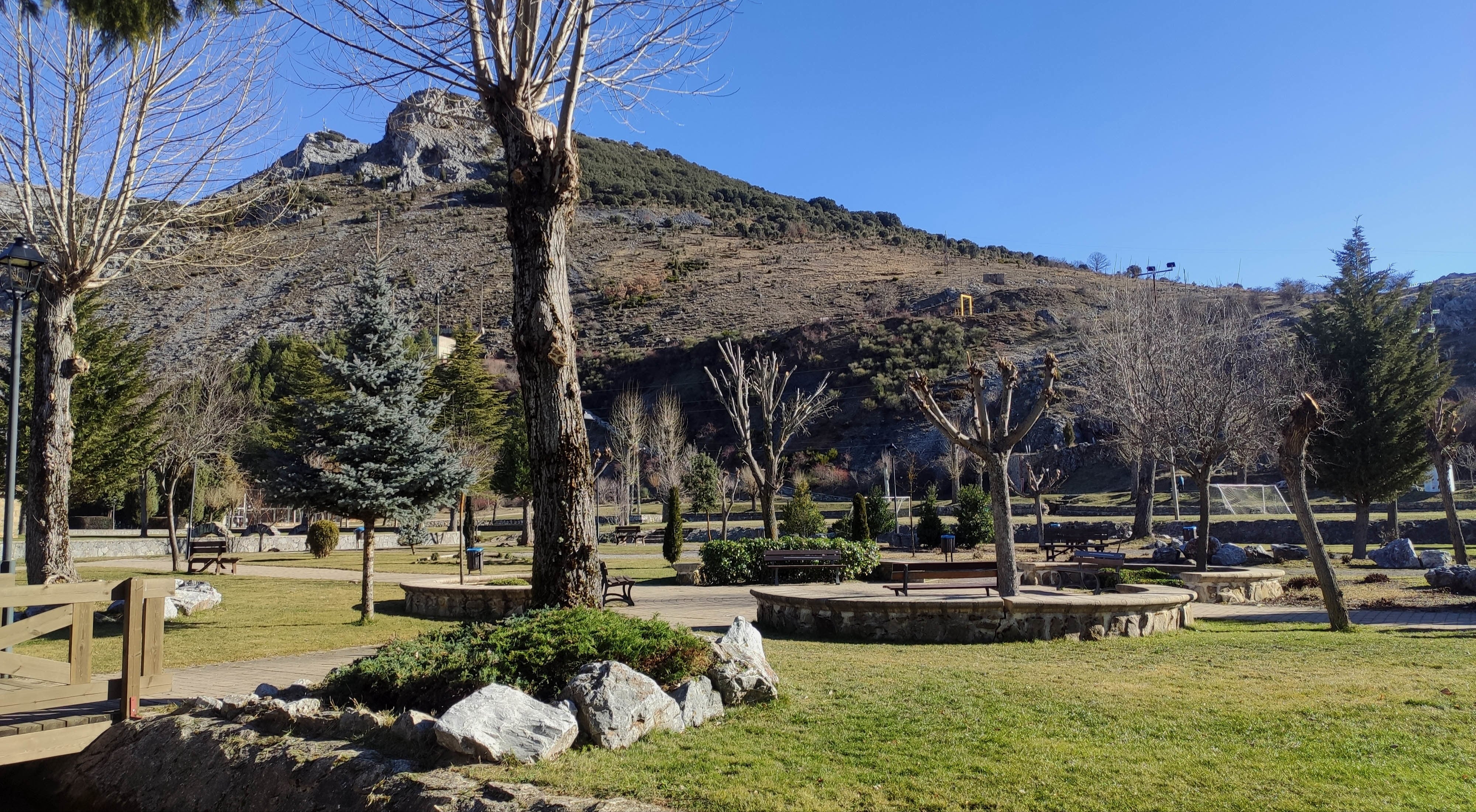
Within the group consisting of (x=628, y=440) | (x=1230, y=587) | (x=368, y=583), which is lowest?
(x=1230, y=587)

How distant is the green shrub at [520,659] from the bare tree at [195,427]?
19.6 m

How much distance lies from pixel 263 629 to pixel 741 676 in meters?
8.66

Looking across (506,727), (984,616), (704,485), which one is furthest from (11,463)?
(704,485)

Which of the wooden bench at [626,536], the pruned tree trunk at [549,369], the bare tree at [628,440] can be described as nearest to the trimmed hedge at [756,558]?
the pruned tree trunk at [549,369]

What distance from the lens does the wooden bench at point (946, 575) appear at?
12.2m

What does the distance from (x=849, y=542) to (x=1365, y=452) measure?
1610 centimetres

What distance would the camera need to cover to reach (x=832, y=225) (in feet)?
375

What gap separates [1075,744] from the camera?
4.95m

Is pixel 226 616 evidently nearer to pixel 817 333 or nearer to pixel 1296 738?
pixel 1296 738

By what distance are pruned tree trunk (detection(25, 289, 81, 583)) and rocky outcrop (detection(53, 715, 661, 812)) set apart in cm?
572

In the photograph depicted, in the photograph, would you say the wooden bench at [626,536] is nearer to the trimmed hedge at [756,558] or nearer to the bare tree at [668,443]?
the bare tree at [668,443]

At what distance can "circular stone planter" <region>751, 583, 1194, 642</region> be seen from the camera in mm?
9609

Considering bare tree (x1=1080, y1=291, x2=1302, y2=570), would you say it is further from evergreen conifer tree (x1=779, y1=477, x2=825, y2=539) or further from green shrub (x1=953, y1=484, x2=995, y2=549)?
evergreen conifer tree (x1=779, y1=477, x2=825, y2=539)

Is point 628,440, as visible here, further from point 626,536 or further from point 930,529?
point 930,529
